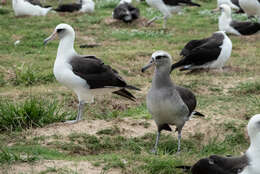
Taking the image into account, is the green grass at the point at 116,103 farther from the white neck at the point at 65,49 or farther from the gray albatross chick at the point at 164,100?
the white neck at the point at 65,49

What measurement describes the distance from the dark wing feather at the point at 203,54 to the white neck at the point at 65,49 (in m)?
3.02

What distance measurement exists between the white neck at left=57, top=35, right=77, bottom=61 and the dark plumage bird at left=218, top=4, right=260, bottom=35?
254 inches

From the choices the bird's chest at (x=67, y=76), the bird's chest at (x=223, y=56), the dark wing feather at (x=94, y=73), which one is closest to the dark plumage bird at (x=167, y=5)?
the bird's chest at (x=223, y=56)

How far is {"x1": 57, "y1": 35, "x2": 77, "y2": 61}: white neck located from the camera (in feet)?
20.6

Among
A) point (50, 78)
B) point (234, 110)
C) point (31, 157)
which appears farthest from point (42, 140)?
point (50, 78)

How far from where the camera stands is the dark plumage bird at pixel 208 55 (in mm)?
9005

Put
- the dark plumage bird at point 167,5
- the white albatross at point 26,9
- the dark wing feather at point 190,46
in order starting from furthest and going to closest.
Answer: the white albatross at point 26,9, the dark plumage bird at point 167,5, the dark wing feather at point 190,46

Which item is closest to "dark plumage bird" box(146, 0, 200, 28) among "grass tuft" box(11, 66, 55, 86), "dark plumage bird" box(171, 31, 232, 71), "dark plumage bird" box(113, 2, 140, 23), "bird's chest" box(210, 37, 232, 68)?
"dark plumage bird" box(113, 2, 140, 23)

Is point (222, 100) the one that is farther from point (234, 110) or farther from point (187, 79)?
point (187, 79)

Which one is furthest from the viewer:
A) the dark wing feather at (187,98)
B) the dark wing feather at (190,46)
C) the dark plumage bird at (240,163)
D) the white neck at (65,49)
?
the dark wing feather at (190,46)

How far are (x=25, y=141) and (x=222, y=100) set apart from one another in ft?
10.3

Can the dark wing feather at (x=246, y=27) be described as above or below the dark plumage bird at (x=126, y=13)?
above

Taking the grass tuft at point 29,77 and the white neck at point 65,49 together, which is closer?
the white neck at point 65,49

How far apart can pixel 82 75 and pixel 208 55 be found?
363cm
